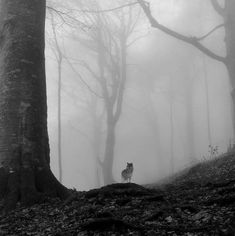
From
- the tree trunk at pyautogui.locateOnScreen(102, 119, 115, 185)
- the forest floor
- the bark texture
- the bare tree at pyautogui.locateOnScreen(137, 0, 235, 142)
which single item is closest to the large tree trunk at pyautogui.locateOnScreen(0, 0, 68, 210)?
the forest floor

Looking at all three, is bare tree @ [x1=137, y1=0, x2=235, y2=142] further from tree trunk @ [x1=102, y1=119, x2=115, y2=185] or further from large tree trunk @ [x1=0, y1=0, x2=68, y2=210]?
tree trunk @ [x1=102, y1=119, x2=115, y2=185]

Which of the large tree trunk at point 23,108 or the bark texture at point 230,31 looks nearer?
the large tree trunk at point 23,108

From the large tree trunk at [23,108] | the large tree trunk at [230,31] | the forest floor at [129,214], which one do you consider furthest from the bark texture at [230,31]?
the forest floor at [129,214]

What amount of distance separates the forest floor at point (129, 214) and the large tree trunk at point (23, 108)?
49cm

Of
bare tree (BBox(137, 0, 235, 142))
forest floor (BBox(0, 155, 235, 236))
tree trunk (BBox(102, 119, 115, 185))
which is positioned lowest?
forest floor (BBox(0, 155, 235, 236))

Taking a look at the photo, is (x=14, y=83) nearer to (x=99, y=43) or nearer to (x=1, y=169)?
(x=1, y=169)

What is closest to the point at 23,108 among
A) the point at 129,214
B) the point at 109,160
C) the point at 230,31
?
the point at 129,214

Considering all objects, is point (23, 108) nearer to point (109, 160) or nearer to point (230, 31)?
point (230, 31)

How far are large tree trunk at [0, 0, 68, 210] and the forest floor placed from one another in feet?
1.62

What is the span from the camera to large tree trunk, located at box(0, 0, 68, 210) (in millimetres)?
6219

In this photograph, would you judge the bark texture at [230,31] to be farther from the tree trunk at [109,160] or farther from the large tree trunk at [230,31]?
the tree trunk at [109,160]

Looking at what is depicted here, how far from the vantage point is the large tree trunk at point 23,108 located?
6.22m

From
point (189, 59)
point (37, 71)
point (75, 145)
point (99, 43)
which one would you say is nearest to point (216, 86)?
point (189, 59)

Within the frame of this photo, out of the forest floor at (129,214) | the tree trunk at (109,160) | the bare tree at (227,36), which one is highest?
the bare tree at (227,36)
